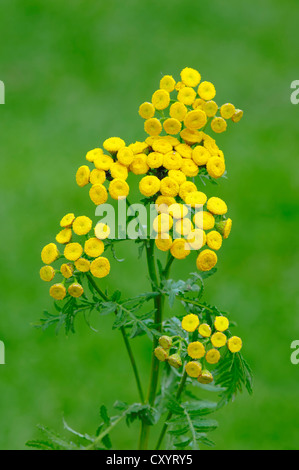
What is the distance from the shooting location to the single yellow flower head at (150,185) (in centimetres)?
118

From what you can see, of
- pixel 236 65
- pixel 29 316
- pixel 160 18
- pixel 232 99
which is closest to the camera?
pixel 29 316

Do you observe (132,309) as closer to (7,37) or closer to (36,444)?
(36,444)

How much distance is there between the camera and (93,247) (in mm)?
1200

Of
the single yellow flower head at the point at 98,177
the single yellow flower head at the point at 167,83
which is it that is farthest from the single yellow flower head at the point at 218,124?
the single yellow flower head at the point at 98,177

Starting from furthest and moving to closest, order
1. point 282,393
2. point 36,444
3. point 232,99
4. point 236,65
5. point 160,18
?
point 160,18
point 236,65
point 232,99
point 282,393
point 36,444

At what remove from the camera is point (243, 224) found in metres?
3.11

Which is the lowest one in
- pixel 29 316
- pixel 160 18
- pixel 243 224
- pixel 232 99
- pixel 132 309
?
pixel 29 316

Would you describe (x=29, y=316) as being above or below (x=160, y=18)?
below

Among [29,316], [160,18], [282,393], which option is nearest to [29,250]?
[29,316]

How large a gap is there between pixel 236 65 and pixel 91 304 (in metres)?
3.34

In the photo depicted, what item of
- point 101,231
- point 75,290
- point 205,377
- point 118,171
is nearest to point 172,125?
point 118,171

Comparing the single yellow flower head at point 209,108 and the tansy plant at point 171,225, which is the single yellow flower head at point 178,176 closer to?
the tansy plant at point 171,225

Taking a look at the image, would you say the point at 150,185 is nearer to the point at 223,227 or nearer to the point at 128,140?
the point at 223,227

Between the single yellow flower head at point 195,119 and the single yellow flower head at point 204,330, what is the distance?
14.1 inches
